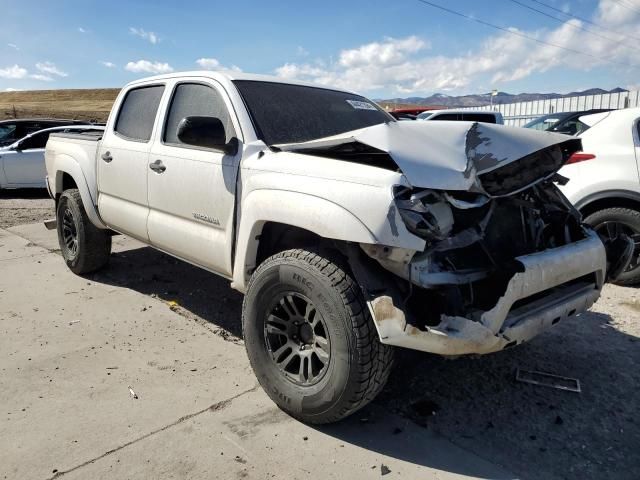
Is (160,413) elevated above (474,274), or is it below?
below

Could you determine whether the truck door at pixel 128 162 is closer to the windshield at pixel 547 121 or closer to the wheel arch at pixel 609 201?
the wheel arch at pixel 609 201

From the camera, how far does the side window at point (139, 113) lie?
436 centimetres

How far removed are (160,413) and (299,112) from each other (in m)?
2.18

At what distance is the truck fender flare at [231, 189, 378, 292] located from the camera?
2.50 m

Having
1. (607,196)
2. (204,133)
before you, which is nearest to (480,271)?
(204,133)

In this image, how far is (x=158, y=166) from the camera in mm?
3979

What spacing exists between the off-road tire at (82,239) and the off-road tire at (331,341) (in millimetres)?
3029

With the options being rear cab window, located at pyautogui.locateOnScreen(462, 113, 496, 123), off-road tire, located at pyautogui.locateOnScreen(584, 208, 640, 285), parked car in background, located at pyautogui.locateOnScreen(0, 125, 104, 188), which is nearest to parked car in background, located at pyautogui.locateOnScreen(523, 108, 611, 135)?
off-road tire, located at pyautogui.locateOnScreen(584, 208, 640, 285)

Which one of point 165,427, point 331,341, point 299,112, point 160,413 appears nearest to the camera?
point 331,341

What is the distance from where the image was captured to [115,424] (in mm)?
2885

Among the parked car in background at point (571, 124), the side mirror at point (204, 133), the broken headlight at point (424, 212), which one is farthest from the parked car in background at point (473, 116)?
the broken headlight at point (424, 212)

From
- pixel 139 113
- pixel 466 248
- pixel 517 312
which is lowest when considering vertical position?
pixel 517 312

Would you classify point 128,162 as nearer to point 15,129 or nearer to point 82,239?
point 82,239

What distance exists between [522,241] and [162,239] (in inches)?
102
